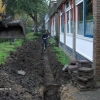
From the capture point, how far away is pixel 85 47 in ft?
40.9

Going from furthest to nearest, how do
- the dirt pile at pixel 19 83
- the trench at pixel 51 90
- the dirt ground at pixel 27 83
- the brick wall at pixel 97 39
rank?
the trench at pixel 51 90 < the brick wall at pixel 97 39 < the dirt ground at pixel 27 83 < the dirt pile at pixel 19 83

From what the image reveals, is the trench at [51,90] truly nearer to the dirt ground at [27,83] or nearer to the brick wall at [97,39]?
the dirt ground at [27,83]

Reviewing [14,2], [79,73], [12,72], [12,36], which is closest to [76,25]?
[12,72]

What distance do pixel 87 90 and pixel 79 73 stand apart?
28.3 inches

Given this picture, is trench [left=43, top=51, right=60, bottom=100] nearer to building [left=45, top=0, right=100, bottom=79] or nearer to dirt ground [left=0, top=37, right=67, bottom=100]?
dirt ground [left=0, top=37, right=67, bottom=100]

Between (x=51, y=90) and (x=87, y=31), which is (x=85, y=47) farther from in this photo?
(x=51, y=90)

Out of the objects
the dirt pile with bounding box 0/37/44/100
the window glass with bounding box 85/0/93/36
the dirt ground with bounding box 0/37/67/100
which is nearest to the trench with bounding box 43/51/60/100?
the dirt ground with bounding box 0/37/67/100

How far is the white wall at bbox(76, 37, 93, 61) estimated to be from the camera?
448 inches

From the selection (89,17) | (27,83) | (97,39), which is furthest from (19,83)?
(89,17)

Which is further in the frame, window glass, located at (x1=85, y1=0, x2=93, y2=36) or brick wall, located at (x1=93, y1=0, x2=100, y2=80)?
window glass, located at (x1=85, y1=0, x2=93, y2=36)

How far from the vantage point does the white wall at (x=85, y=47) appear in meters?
11.4

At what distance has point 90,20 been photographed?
11.5 metres

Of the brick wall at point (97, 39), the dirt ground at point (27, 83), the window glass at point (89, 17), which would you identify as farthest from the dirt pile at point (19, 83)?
the window glass at point (89, 17)

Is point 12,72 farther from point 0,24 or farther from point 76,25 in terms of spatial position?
point 0,24
